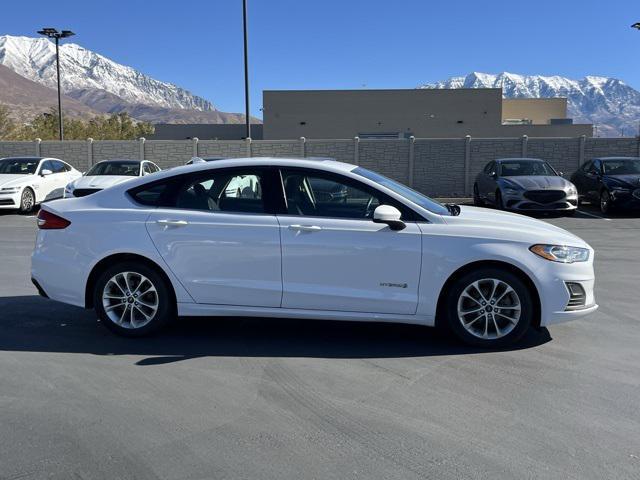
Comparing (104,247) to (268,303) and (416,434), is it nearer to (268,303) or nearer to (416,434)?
(268,303)

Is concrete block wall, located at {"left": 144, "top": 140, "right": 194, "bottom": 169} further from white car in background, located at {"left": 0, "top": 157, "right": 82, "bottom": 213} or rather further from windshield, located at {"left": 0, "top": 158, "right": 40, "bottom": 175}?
windshield, located at {"left": 0, "top": 158, "right": 40, "bottom": 175}

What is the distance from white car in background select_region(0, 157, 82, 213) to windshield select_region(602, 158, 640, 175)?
46.9 feet

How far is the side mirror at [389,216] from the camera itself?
5.19 metres

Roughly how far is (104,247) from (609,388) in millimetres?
4098

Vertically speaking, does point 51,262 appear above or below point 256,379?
above

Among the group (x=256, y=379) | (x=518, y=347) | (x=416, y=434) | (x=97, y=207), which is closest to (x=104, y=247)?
(x=97, y=207)

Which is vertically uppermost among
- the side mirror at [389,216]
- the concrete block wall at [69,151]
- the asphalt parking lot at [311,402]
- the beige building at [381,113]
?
the beige building at [381,113]

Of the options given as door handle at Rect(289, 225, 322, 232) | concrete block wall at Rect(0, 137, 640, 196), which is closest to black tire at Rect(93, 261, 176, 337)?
door handle at Rect(289, 225, 322, 232)

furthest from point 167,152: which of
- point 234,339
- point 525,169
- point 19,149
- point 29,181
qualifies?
point 234,339

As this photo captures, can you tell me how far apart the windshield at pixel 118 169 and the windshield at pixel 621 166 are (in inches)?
487

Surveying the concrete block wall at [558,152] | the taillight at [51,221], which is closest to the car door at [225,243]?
the taillight at [51,221]

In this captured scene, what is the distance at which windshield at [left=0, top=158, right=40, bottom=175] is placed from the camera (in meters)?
17.7

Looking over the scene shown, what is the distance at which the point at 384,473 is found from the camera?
11.2ft

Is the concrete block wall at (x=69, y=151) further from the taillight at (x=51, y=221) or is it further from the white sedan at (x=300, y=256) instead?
the white sedan at (x=300, y=256)
